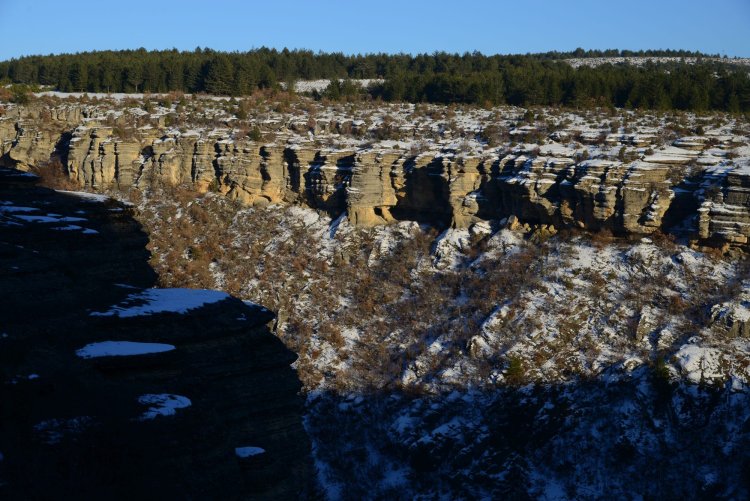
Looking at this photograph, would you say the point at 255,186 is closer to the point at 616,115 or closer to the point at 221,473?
the point at 616,115

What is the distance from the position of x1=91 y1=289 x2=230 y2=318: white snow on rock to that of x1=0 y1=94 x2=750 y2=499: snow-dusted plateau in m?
0.10

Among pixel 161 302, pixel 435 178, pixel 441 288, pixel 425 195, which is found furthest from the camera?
pixel 425 195

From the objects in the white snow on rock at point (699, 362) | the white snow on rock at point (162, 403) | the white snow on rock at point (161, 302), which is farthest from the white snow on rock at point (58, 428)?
the white snow on rock at point (699, 362)

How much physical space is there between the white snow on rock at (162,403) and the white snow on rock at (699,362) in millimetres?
21231

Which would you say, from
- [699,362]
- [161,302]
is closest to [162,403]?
[161,302]

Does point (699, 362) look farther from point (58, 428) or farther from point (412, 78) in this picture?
point (412, 78)

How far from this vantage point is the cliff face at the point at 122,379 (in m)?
12.1

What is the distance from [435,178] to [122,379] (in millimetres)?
29729

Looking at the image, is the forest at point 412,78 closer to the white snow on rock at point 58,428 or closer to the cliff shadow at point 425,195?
the cliff shadow at point 425,195

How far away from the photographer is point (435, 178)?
141 feet

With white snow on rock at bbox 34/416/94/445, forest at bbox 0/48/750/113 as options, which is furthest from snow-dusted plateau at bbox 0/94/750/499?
forest at bbox 0/48/750/113

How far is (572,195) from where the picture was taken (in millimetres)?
38094

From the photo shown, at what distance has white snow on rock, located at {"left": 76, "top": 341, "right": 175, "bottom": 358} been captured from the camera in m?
15.2

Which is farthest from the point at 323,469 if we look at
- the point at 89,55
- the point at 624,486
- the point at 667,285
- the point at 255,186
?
the point at 89,55
